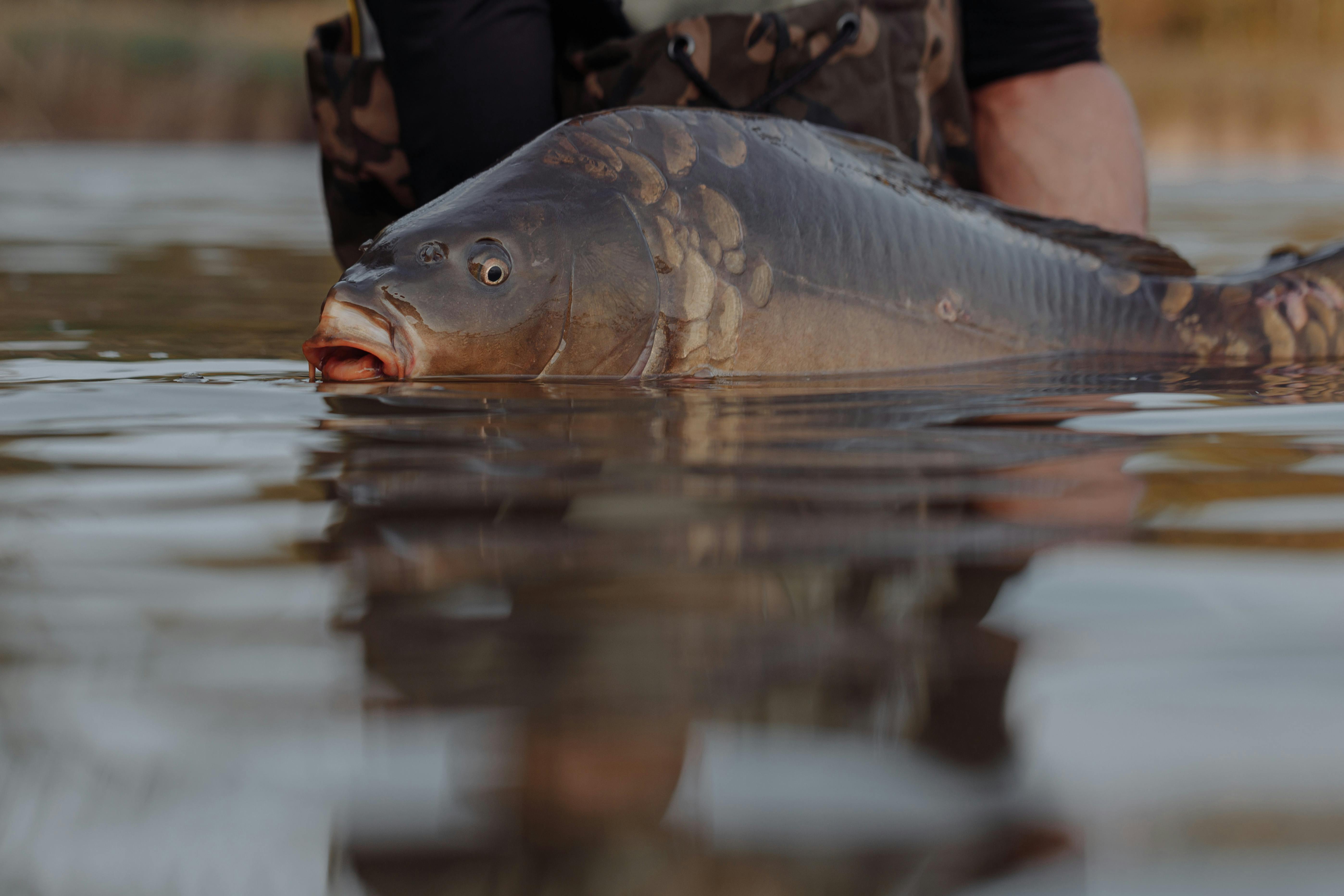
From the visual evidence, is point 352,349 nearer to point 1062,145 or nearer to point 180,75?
point 1062,145

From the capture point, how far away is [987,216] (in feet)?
7.68

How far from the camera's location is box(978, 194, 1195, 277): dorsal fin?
7.96ft

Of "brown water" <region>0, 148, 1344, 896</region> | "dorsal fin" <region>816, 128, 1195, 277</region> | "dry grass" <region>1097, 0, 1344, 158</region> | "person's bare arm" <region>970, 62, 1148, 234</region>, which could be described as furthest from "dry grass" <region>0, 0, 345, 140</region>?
"brown water" <region>0, 148, 1344, 896</region>

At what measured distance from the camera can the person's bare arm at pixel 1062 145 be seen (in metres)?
3.50

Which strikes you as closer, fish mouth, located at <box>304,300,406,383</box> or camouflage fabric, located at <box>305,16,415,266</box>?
fish mouth, located at <box>304,300,406,383</box>

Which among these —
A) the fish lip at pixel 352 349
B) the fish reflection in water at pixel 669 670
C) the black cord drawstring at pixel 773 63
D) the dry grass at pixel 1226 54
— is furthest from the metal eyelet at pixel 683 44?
the dry grass at pixel 1226 54

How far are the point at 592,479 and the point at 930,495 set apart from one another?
29 centimetres

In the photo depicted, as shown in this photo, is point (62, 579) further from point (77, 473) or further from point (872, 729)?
point (872, 729)

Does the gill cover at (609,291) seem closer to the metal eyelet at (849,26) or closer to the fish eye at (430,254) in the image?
the fish eye at (430,254)

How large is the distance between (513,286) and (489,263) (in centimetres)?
5

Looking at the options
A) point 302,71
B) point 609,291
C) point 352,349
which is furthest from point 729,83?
point 302,71

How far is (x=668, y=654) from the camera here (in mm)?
747

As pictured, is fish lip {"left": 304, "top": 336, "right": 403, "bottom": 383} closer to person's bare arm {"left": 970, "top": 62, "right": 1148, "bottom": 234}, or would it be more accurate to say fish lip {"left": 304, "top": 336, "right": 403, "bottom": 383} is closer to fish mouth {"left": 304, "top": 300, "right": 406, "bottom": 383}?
fish mouth {"left": 304, "top": 300, "right": 406, "bottom": 383}

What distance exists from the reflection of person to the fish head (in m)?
0.95
